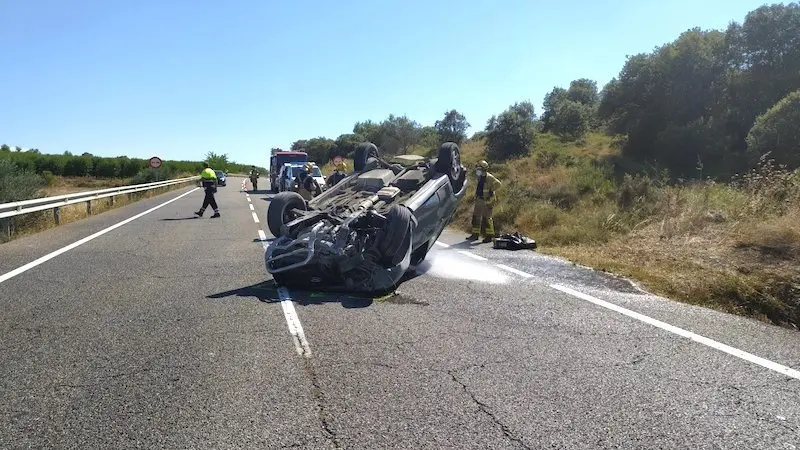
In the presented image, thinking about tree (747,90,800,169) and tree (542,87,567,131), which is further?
tree (542,87,567,131)

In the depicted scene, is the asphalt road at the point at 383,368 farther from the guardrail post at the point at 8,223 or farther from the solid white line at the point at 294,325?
the guardrail post at the point at 8,223

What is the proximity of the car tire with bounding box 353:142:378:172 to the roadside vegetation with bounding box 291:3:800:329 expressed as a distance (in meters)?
3.98

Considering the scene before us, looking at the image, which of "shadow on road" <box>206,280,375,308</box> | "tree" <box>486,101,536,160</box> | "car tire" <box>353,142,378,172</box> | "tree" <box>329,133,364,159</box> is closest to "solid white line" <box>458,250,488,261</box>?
"car tire" <box>353,142,378,172</box>

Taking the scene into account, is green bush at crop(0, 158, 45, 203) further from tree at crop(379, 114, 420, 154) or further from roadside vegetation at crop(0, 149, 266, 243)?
tree at crop(379, 114, 420, 154)

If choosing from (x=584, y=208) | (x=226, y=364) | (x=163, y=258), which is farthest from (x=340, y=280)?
(x=584, y=208)

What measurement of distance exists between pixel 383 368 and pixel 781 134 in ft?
69.4

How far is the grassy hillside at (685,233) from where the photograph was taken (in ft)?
22.7

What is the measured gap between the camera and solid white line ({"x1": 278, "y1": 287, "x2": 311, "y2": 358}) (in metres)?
4.80

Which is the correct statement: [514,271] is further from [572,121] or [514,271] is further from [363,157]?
[572,121]

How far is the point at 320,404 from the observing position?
12.1 ft

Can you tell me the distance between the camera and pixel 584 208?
50.8ft

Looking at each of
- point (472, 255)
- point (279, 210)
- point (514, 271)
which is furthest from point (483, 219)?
point (279, 210)

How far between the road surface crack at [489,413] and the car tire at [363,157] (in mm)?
7039

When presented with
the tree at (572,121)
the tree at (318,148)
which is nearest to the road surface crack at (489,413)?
the tree at (572,121)
